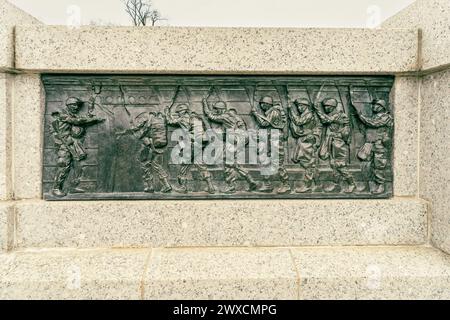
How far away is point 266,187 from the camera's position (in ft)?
13.3

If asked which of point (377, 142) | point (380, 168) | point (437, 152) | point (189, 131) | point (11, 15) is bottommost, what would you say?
point (380, 168)

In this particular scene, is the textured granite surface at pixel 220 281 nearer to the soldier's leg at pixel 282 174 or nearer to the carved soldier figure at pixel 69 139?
the soldier's leg at pixel 282 174

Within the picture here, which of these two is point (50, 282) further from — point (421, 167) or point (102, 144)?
point (421, 167)

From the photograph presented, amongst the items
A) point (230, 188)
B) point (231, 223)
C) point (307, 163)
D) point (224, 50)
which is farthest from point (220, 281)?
point (224, 50)

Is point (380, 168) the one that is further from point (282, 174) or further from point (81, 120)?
point (81, 120)

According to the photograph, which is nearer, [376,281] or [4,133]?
[376,281]

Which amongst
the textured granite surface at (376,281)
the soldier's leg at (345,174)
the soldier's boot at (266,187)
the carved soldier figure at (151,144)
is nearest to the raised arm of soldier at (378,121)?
the soldier's leg at (345,174)

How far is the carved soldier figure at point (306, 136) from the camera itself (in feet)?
13.1

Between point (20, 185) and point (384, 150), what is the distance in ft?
14.4

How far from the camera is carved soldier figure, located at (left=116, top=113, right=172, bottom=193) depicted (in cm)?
399

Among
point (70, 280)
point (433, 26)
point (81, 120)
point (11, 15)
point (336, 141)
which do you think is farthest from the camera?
point (336, 141)

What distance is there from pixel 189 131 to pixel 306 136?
1.42 metres

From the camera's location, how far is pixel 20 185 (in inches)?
156

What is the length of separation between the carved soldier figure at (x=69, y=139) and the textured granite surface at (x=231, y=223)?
11.5 inches
